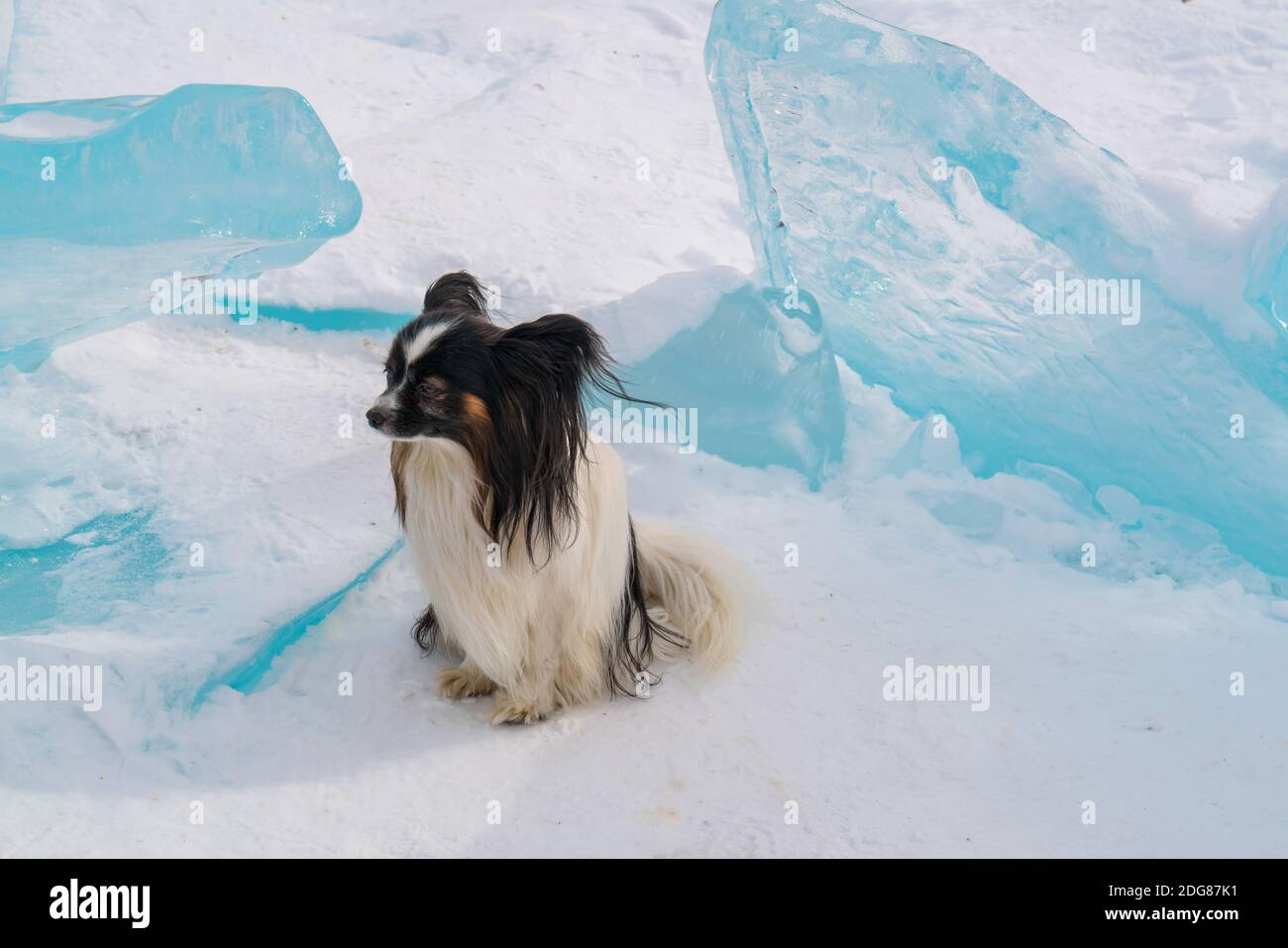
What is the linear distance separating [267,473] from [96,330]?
95cm

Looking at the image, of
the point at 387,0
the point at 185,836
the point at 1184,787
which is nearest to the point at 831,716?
the point at 1184,787

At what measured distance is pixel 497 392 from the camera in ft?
10.3

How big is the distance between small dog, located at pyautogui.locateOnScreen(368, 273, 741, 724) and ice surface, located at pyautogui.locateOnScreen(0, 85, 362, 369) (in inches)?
67.7

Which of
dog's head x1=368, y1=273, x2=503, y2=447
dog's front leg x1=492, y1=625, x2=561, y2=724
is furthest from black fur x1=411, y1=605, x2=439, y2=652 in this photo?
dog's head x1=368, y1=273, x2=503, y2=447

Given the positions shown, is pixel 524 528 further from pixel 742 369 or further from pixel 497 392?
pixel 742 369

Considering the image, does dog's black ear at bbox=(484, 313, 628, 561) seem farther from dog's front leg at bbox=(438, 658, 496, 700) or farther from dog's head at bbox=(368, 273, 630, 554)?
dog's front leg at bbox=(438, 658, 496, 700)

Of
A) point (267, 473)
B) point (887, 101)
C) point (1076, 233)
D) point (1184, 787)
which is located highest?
point (887, 101)

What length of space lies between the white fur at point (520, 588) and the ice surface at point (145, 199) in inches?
79.0

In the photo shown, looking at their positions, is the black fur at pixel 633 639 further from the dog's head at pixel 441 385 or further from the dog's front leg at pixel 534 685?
the dog's head at pixel 441 385

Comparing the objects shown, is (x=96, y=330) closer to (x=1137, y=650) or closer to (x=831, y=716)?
(x=831, y=716)

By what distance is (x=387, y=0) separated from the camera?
10.1 m

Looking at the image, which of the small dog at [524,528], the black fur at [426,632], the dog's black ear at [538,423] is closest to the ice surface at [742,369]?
the small dog at [524,528]

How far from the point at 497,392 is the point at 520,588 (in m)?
0.69

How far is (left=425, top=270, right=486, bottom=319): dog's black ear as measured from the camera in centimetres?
345
